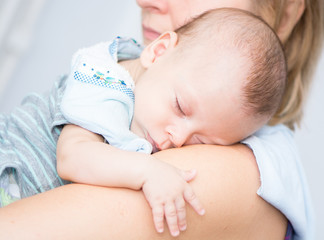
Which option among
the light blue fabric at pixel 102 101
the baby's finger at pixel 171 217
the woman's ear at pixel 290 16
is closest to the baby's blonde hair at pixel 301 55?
the woman's ear at pixel 290 16

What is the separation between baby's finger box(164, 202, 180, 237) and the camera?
0.73 metres

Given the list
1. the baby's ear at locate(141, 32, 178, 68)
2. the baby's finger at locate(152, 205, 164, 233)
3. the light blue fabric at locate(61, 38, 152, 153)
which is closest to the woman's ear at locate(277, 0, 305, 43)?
the baby's ear at locate(141, 32, 178, 68)

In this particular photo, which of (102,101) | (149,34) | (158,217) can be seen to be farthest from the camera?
(149,34)

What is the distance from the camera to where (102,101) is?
870 millimetres

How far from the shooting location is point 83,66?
913mm

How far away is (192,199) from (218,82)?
272mm

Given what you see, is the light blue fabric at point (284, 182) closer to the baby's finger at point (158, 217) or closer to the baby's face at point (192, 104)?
the baby's face at point (192, 104)

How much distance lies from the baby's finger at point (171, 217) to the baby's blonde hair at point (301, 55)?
0.72m

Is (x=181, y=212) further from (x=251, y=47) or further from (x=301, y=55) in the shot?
(x=301, y=55)

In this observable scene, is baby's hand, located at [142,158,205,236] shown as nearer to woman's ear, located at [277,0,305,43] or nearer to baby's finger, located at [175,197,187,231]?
baby's finger, located at [175,197,187,231]

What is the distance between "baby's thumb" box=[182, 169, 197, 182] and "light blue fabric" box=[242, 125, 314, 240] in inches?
6.6

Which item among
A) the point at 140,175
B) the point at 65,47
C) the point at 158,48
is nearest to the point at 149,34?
the point at 158,48

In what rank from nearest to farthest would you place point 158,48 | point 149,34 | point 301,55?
point 158,48
point 149,34
point 301,55

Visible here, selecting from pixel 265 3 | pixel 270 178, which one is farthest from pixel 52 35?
pixel 270 178
